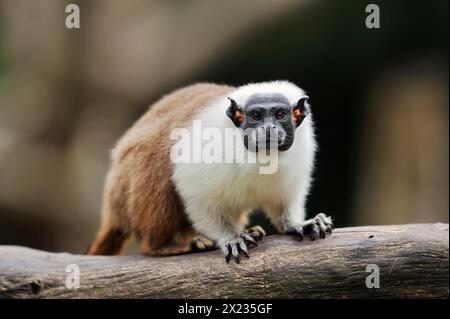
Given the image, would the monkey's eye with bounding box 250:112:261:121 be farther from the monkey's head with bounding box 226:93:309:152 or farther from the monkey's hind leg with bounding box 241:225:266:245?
the monkey's hind leg with bounding box 241:225:266:245

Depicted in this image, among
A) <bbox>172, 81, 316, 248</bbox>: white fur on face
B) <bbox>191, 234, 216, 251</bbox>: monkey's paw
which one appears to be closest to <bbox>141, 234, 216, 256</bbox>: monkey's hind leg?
<bbox>191, 234, 216, 251</bbox>: monkey's paw

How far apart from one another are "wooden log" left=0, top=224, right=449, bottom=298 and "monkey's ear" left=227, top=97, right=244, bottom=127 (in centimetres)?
87

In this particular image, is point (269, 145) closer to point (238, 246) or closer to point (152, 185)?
point (238, 246)

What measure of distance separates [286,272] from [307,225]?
1.31ft

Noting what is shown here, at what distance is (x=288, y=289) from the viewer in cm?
430

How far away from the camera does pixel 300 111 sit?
4.44 m

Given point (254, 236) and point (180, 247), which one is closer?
point (254, 236)

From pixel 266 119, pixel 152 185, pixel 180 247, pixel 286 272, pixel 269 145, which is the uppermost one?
pixel 266 119

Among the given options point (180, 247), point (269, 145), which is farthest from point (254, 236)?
point (269, 145)

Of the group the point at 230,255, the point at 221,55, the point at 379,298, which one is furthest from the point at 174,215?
the point at 221,55

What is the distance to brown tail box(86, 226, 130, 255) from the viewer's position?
17.6 ft

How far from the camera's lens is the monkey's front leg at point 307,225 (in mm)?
4422

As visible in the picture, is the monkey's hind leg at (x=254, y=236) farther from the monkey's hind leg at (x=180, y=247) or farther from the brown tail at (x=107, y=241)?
the brown tail at (x=107, y=241)

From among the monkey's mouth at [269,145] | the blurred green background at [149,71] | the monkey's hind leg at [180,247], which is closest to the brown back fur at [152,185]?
the monkey's hind leg at [180,247]
